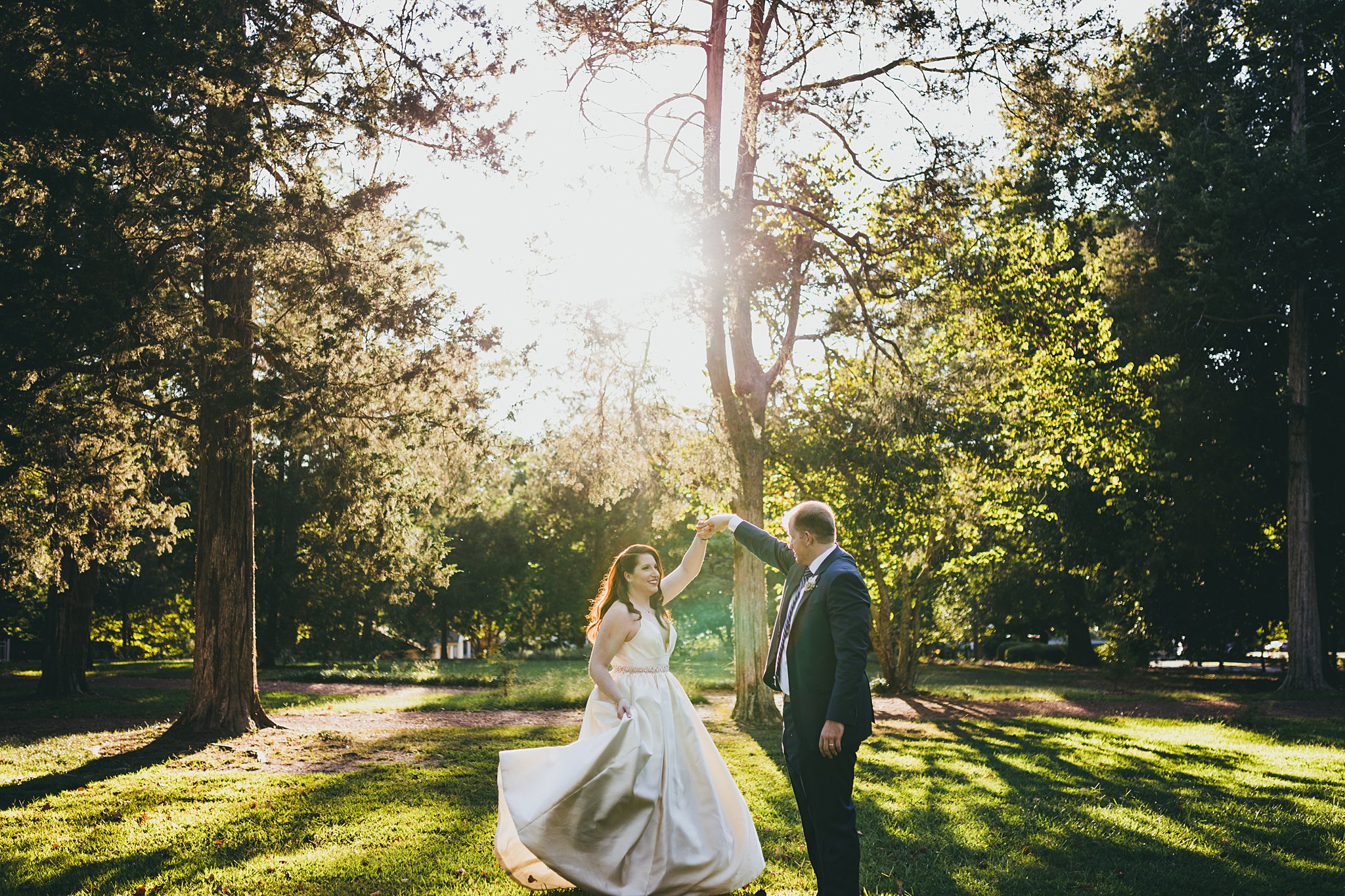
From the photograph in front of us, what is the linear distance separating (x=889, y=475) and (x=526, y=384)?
21.2 ft

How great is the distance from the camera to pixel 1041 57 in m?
13.0

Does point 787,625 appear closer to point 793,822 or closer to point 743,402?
point 793,822

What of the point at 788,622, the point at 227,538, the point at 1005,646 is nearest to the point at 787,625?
the point at 788,622

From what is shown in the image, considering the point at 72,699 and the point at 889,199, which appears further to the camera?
the point at 72,699

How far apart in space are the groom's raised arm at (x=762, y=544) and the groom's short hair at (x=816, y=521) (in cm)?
45

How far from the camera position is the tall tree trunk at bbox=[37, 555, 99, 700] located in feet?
60.2

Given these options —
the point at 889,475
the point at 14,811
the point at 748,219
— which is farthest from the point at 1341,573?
the point at 14,811

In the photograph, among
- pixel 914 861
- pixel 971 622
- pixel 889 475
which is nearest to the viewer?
pixel 914 861

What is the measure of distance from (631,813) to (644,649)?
1.02 meters

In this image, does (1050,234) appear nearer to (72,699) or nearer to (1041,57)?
(1041,57)

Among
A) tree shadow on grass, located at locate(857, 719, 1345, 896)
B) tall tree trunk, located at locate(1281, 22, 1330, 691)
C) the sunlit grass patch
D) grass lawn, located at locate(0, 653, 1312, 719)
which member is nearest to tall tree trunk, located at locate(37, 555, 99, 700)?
grass lawn, located at locate(0, 653, 1312, 719)

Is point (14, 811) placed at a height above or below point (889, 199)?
below

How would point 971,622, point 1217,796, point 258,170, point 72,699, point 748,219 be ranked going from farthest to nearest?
1. point 971,622
2. point 72,699
3. point 748,219
4. point 258,170
5. point 1217,796

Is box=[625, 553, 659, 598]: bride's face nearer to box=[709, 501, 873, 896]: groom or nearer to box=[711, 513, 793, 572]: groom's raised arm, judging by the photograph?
box=[711, 513, 793, 572]: groom's raised arm
